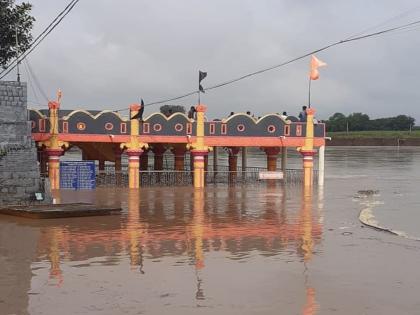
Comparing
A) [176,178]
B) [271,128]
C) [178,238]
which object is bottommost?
[178,238]

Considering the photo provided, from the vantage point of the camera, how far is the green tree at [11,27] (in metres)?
29.6

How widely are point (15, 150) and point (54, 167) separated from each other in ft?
30.0

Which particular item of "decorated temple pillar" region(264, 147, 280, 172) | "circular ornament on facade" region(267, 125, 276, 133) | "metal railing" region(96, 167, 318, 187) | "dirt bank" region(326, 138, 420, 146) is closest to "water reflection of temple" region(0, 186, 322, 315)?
"metal railing" region(96, 167, 318, 187)

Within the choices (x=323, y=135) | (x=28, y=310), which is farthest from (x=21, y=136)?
(x=323, y=135)

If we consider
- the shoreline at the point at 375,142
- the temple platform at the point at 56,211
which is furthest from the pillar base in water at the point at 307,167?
the shoreline at the point at 375,142

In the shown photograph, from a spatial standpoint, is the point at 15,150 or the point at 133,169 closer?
the point at 15,150

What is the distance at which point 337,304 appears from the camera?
7.72m

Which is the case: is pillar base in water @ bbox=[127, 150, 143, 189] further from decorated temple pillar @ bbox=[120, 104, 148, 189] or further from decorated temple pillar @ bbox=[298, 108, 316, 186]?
decorated temple pillar @ bbox=[298, 108, 316, 186]

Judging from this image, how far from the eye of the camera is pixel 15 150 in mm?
19156

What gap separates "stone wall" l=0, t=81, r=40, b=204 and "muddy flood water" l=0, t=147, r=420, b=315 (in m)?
2.75

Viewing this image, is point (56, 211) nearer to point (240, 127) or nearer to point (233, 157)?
point (240, 127)

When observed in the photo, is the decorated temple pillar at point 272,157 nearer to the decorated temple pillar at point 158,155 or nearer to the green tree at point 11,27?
the decorated temple pillar at point 158,155

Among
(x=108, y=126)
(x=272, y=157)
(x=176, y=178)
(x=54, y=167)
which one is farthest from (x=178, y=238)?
(x=272, y=157)

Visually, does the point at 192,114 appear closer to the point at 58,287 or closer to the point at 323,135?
the point at 323,135
